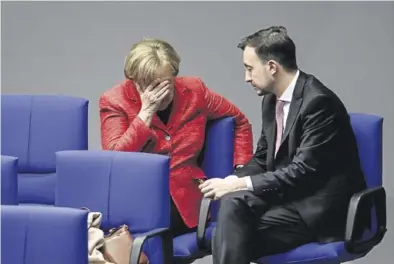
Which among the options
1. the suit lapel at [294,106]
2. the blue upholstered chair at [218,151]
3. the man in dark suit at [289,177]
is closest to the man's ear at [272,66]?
the man in dark suit at [289,177]

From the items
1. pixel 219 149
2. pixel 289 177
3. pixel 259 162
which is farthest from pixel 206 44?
pixel 289 177

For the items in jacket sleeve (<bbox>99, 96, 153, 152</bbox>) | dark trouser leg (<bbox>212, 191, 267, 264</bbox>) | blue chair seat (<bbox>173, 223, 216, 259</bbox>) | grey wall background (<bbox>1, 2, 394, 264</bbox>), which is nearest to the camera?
dark trouser leg (<bbox>212, 191, 267, 264</bbox>)

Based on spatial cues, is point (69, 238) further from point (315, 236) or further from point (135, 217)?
point (315, 236)

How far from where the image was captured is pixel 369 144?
4.00 m

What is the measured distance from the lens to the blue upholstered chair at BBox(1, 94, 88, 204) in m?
4.27

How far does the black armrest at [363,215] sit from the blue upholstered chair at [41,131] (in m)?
1.16

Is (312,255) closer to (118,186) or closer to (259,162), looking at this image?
(259,162)

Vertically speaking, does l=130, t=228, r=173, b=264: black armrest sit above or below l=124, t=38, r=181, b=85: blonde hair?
A: below

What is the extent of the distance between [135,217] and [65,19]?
186cm

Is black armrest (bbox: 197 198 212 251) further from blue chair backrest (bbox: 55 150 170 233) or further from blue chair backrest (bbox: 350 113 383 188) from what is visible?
blue chair backrest (bbox: 350 113 383 188)

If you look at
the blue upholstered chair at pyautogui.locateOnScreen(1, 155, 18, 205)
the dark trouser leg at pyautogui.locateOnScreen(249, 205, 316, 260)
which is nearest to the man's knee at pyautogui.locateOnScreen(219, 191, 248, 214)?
the dark trouser leg at pyautogui.locateOnScreen(249, 205, 316, 260)

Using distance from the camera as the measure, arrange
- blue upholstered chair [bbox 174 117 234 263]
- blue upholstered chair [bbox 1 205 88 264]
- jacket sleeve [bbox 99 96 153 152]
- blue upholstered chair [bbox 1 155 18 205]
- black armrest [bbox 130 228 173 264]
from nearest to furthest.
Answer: blue upholstered chair [bbox 1 205 88 264] < black armrest [bbox 130 228 173 264] < blue upholstered chair [bbox 1 155 18 205] < jacket sleeve [bbox 99 96 153 152] < blue upholstered chair [bbox 174 117 234 263]

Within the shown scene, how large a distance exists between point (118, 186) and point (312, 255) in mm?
756

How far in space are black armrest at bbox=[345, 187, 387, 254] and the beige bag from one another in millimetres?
752
